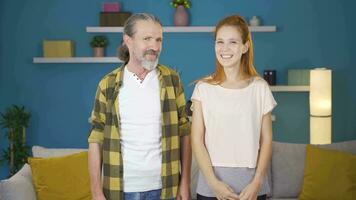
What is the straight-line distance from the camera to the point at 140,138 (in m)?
2.00

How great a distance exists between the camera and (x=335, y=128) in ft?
17.9

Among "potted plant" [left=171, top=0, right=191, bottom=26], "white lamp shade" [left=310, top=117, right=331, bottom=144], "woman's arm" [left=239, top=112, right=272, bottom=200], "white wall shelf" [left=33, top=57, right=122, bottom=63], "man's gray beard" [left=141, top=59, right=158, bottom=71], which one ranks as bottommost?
"white lamp shade" [left=310, top=117, right=331, bottom=144]

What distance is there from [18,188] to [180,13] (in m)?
2.68

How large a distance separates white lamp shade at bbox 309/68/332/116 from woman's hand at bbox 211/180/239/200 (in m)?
3.01

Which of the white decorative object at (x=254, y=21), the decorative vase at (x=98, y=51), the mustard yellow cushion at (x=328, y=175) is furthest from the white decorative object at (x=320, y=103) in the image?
the decorative vase at (x=98, y=51)

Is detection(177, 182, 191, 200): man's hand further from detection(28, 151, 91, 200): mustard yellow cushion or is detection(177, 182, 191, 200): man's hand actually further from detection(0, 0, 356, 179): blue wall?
detection(0, 0, 356, 179): blue wall

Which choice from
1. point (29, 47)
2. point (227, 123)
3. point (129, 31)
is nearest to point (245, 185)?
point (227, 123)

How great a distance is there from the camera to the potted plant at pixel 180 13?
17.1 ft

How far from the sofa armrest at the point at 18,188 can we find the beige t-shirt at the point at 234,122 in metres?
1.41

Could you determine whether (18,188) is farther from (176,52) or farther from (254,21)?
(254,21)

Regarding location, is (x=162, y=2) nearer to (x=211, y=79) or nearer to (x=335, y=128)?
(x=335, y=128)

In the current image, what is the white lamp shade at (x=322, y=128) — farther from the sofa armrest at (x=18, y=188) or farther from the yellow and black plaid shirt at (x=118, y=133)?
the yellow and black plaid shirt at (x=118, y=133)

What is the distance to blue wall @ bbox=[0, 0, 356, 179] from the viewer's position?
5.36m

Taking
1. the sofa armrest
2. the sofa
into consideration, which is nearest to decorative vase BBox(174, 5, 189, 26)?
the sofa
